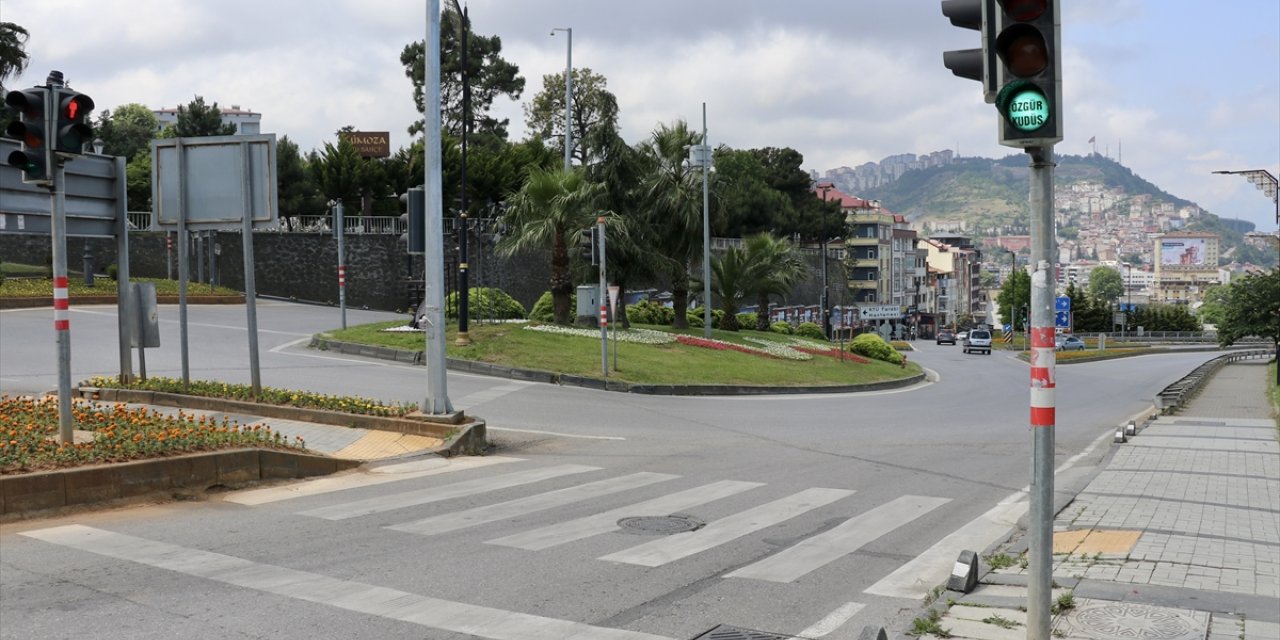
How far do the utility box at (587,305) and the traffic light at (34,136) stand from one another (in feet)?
75.8

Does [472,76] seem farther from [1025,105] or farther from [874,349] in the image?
[1025,105]

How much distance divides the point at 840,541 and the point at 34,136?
8.96 m

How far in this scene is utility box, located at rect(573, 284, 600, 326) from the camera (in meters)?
33.6

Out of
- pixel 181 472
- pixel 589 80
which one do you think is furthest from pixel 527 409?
pixel 589 80

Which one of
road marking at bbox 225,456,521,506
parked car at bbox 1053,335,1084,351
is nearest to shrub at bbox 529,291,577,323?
road marking at bbox 225,456,521,506

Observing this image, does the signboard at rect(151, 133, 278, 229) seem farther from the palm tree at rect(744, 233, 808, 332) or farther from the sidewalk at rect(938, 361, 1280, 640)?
the palm tree at rect(744, 233, 808, 332)

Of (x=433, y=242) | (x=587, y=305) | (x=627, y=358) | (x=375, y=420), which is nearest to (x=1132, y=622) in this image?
(x=375, y=420)

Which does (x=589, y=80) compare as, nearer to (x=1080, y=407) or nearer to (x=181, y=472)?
(x=1080, y=407)

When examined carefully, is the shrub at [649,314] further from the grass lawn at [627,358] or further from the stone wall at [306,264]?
the grass lawn at [627,358]

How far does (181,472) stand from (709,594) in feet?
19.2

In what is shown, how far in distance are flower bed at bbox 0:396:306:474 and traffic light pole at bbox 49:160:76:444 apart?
0.22m

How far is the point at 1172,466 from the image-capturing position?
564 inches

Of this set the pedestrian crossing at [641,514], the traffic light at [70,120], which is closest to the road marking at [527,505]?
the pedestrian crossing at [641,514]

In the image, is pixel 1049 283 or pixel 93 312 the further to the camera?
pixel 93 312
